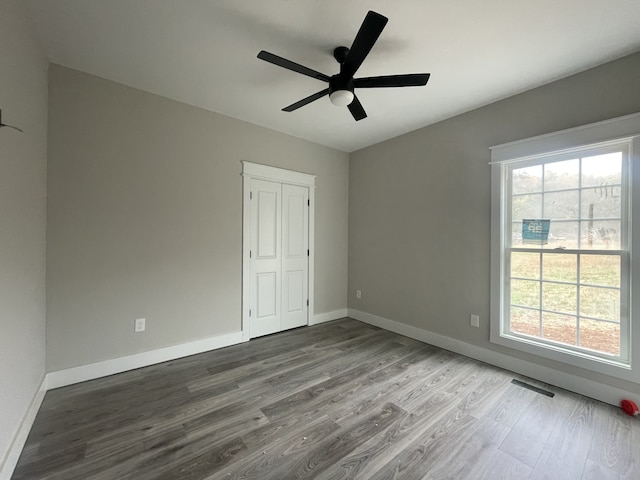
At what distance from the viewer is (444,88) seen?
244cm

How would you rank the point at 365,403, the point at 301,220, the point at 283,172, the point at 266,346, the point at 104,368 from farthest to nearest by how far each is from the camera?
the point at 301,220
the point at 283,172
the point at 266,346
the point at 104,368
the point at 365,403

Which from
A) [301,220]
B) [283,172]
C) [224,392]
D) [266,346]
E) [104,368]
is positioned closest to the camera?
[224,392]

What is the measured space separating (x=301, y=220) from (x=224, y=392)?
7.43 ft

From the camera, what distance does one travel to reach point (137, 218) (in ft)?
8.20

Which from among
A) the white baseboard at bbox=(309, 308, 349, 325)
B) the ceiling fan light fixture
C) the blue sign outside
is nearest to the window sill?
the blue sign outside

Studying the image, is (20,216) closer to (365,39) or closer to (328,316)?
(365,39)

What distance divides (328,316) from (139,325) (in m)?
2.44

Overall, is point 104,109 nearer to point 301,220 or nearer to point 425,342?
point 301,220

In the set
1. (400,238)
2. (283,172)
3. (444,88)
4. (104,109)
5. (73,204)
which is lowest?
(400,238)

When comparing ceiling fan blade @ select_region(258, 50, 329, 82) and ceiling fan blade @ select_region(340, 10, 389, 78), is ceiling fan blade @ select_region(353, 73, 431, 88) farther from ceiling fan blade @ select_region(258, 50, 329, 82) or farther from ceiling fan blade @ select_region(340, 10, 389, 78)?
ceiling fan blade @ select_region(258, 50, 329, 82)

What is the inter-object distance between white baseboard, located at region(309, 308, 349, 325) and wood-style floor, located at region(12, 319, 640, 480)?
4.04 ft

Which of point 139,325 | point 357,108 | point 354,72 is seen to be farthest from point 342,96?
point 139,325

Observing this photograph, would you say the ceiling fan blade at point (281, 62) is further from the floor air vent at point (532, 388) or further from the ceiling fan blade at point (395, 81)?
the floor air vent at point (532, 388)

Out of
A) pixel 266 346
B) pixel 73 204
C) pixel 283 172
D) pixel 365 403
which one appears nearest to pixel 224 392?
pixel 266 346
